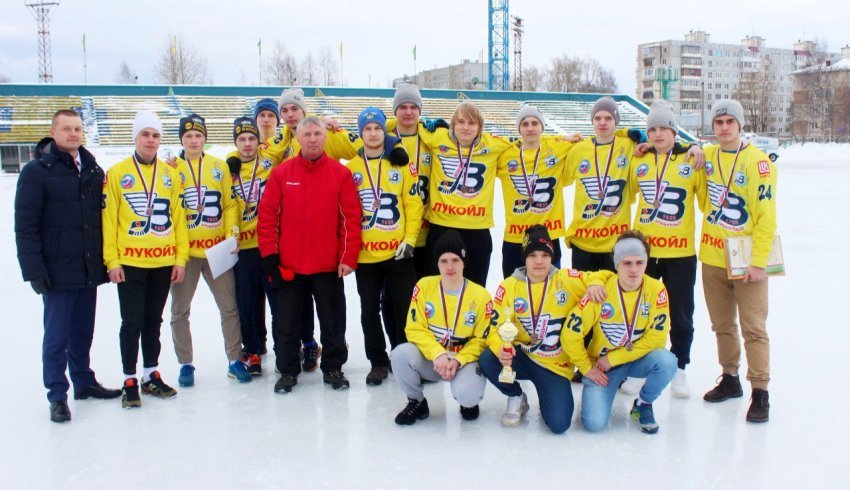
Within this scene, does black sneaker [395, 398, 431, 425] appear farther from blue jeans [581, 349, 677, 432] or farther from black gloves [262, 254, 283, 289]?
black gloves [262, 254, 283, 289]

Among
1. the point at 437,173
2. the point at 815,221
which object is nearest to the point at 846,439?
the point at 437,173

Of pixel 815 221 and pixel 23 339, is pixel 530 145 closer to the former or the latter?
pixel 23 339

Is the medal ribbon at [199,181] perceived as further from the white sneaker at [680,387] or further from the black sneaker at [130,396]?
the white sneaker at [680,387]

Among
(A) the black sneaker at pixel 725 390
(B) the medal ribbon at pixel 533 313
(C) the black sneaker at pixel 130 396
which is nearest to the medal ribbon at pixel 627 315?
(B) the medal ribbon at pixel 533 313

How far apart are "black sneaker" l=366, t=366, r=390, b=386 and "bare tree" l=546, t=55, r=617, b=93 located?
208 ft

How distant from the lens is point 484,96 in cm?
3466

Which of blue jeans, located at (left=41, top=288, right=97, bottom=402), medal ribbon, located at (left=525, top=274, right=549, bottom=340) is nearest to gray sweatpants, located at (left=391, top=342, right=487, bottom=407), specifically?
medal ribbon, located at (left=525, top=274, right=549, bottom=340)

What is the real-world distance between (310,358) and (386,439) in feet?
4.30

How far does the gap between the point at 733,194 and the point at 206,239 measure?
3.12 m

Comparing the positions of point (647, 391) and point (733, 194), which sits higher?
point (733, 194)

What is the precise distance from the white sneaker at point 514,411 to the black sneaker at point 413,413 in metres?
0.42

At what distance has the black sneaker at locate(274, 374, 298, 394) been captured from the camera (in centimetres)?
400

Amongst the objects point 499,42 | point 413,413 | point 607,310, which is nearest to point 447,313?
point 413,413

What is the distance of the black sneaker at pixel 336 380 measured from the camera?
4.04 meters
